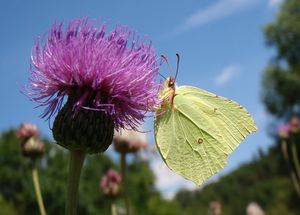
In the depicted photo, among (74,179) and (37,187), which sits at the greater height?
(74,179)

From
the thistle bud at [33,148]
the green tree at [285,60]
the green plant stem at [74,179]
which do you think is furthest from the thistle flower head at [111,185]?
the green tree at [285,60]

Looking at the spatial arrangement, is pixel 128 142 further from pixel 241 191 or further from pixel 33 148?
pixel 241 191

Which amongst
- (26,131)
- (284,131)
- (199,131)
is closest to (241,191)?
(284,131)

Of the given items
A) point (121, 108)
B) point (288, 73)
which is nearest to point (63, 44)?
point (121, 108)

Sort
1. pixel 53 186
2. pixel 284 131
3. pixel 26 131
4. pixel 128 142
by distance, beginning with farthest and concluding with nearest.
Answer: pixel 53 186 < pixel 284 131 < pixel 128 142 < pixel 26 131

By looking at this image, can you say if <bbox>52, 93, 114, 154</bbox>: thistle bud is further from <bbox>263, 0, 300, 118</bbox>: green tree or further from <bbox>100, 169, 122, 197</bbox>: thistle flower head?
<bbox>263, 0, 300, 118</bbox>: green tree

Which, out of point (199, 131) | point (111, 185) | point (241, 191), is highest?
point (241, 191)
